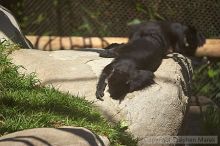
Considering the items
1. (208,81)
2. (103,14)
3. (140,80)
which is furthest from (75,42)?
(208,81)

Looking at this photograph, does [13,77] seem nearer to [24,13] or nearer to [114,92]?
[114,92]

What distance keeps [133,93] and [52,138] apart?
1388 mm

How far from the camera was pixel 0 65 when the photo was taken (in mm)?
4871

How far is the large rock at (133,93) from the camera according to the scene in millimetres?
4445

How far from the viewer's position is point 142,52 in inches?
207

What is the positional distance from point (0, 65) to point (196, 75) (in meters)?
2.96

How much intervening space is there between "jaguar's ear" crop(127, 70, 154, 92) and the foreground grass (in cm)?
45

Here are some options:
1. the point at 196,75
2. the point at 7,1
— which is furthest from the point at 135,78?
the point at 7,1

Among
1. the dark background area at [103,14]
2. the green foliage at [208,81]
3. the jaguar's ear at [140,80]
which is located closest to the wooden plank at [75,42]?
the dark background area at [103,14]

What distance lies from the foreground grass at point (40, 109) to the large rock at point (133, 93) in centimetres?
12

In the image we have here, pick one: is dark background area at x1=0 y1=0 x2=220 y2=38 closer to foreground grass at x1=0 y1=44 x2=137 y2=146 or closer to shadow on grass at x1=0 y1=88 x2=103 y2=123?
foreground grass at x1=0 y1=44 x2=137 y2=146

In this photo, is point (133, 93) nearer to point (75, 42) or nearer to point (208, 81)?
point (75, 42)

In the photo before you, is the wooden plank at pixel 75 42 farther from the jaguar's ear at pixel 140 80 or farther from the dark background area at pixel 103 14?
the jaguar's ear at pixel 140 80

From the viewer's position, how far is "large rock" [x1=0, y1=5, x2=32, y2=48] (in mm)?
5361
